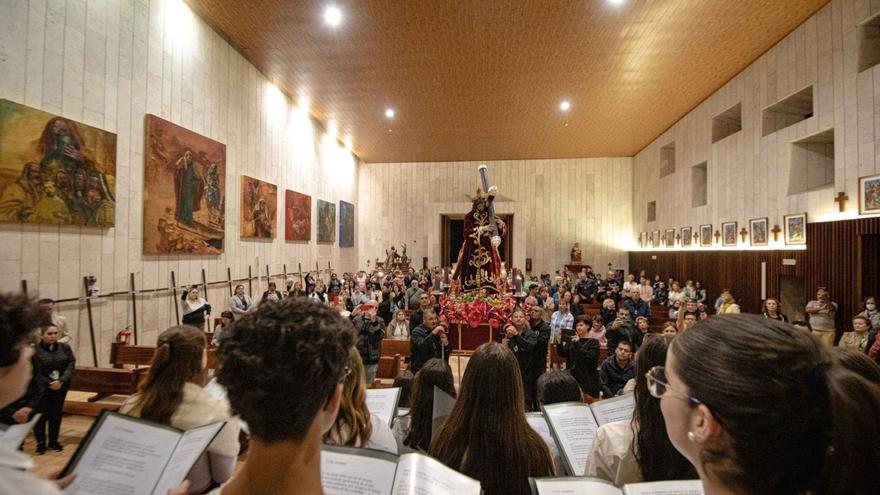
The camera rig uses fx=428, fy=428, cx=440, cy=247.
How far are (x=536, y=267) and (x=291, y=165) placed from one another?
13.0 m

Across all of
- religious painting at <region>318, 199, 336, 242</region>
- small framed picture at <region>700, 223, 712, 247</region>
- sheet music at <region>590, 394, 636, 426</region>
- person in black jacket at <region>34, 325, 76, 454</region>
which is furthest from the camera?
religious painting at <region>318, 199, 336, 242</region>

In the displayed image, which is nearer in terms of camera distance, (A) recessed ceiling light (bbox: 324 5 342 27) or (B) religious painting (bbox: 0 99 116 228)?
(B) religious painting (bbox: 0 99 116 228)

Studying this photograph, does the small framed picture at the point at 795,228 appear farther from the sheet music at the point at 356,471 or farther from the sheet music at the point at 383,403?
the sheet music at the point at 356,471

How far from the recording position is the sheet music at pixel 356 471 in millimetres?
1191

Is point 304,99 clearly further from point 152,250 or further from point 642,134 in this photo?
point 642,134

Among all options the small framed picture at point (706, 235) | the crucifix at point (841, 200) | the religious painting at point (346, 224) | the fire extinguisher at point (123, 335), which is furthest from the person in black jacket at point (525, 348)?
the religious painting at point (346, 224)

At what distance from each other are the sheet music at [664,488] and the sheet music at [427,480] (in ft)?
1.52

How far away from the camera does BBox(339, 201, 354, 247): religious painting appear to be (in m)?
19.1

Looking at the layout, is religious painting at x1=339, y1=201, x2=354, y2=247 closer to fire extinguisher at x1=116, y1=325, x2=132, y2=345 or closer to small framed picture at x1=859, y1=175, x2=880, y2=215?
fire extinguisher at x1=116, y1=325, x2=132, y2=345

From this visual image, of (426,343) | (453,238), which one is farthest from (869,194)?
(453,238)

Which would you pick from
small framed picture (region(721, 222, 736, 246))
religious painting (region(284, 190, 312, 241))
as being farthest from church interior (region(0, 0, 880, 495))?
small framed picture (region(721, 222, 736, 246))

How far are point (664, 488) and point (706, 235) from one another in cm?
1490

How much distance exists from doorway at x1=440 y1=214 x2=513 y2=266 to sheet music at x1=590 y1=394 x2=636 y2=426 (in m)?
19.7

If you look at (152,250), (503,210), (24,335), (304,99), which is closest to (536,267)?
(503,210)
